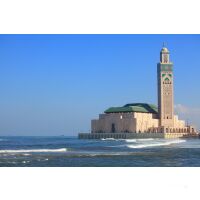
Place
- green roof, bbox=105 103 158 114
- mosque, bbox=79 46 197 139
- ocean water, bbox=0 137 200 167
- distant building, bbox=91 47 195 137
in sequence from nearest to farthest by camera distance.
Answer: ocean water, bbox=0 137 200 167
mosque, bbox=79 46 197 139
distant building, bbox=91 47 195 137
green roof, bbox=105 103 158 114

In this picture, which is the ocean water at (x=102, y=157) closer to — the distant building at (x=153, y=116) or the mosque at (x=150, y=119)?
the mosque at (x=150, y=119)

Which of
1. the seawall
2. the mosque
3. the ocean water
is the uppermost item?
the mosque

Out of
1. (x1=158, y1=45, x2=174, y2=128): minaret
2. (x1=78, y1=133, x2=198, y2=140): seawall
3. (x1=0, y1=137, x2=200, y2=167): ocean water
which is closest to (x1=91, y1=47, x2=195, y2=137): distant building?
(x1=158, y1=45, x2=174, y2=128): minaret

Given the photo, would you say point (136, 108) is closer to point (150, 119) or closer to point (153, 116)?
point (150, 119)

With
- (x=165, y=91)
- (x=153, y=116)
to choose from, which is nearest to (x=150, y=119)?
(x=153, y=116)

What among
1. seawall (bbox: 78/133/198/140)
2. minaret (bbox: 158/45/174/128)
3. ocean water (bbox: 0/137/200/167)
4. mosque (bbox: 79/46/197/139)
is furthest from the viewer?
minaret (bbox: 158/45/174/128)

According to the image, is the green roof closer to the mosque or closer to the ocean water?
the mosque

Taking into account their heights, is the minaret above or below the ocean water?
above
